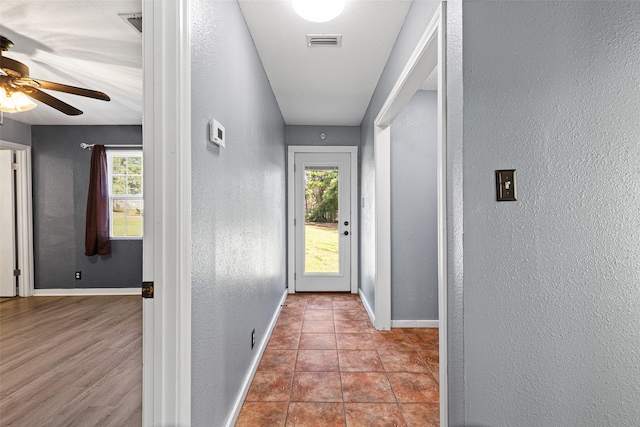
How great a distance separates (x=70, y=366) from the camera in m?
2.42

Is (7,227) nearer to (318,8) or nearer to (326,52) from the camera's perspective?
(326,52)

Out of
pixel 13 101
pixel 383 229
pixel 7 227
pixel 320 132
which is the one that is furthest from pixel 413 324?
pixel 7 227

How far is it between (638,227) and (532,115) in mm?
572

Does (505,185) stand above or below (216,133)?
below

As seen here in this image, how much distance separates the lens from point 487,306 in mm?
1188

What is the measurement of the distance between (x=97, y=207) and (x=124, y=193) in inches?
16.8

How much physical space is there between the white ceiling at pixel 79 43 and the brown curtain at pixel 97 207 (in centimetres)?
85

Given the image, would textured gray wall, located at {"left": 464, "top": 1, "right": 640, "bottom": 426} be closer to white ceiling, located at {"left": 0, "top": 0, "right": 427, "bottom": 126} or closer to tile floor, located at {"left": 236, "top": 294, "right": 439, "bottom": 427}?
tile floor, located at {"left": 236, "top": 294, "right": 439, "bottom": 427}

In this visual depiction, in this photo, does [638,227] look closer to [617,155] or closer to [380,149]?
[617,155]

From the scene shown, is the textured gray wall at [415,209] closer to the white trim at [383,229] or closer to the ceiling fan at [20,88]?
the white trim at [383,229]

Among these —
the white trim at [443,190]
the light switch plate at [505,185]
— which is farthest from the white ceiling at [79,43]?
the light switch plate at [505,185]

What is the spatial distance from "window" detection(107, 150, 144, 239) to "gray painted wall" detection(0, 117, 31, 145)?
1049 millimetres

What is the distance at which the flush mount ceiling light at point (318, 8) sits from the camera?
1.80 m

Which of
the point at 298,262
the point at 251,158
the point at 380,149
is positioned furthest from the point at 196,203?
the point at 298,262
